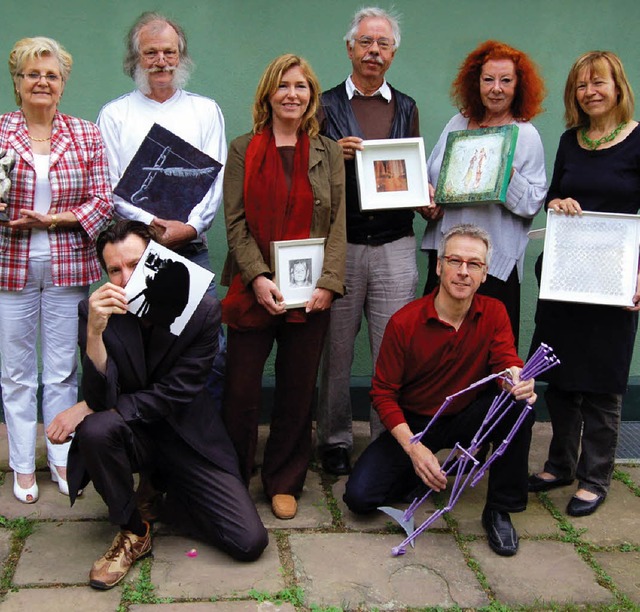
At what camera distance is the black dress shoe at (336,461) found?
4.18 metres

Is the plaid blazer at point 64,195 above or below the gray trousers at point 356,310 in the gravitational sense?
above

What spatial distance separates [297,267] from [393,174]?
2.11 feet

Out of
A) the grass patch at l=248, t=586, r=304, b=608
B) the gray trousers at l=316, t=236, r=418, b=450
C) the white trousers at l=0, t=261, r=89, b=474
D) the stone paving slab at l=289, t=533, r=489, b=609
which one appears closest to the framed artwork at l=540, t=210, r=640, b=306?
the gray trousers at l=316, t=236, r=418, b=450

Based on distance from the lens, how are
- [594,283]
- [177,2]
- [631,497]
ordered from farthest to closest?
1. [177,2]
2. [631,497]
3. [594,283]

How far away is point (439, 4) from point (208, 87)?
132 centimetres

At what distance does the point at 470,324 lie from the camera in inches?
141

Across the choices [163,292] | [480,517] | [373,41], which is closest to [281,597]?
[480,517]

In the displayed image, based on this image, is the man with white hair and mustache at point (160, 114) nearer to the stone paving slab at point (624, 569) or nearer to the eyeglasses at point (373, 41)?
the eyeglasses at point (373, 41)

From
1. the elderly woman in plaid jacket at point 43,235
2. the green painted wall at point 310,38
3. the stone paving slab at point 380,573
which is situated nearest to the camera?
the stone paving slab at point 380,573

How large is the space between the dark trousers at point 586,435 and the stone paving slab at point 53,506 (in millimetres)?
2081

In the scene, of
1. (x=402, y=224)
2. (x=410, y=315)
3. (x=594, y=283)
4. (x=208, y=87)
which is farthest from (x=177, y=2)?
(x=594, y=283)

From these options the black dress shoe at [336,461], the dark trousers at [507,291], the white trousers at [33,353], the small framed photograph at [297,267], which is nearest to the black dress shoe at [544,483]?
the dark trousers at [507,291]

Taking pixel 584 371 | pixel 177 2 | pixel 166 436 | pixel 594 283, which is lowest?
pixel 166 436

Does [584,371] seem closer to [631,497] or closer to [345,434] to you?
[631,497]
